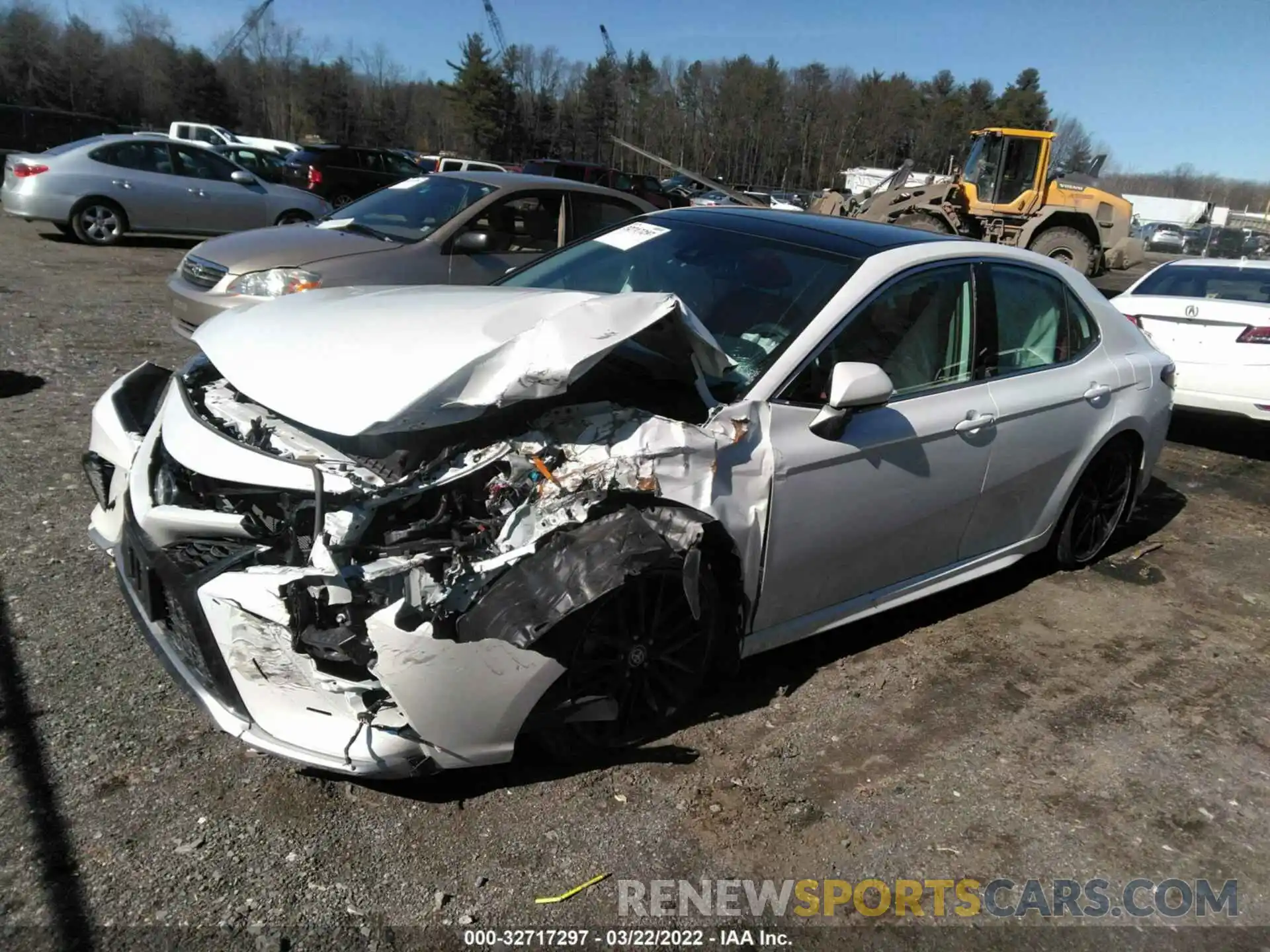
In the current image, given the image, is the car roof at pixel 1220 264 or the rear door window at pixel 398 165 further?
the rear door window at pixel 398 165

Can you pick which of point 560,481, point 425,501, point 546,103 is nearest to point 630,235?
point 560,481

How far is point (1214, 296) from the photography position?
7.21 meters

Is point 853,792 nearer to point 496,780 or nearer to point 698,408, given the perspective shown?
point 496,780

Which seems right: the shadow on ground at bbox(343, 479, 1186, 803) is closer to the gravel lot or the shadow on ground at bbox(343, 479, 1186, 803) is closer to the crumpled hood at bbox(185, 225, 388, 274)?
the gravel lot

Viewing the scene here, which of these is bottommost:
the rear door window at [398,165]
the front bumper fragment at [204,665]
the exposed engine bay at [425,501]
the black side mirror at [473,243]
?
the front bumper fragment at [204,665]

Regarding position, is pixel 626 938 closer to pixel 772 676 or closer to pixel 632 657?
pixel 632 657

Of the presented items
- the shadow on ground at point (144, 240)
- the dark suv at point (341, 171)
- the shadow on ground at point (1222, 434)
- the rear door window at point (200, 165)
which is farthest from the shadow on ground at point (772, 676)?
the dark suv at point (341, 171)

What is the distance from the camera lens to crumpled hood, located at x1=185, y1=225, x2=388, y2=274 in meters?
6.30

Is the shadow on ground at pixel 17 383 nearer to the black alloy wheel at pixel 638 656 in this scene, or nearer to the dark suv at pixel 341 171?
the black alloy wheel at pixel 638 656

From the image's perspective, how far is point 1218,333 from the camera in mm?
6746

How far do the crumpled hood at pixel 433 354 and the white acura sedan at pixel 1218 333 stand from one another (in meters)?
5.57

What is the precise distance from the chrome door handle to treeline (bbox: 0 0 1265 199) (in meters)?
43.4

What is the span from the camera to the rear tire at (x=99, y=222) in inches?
486

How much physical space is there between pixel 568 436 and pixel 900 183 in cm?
1430
